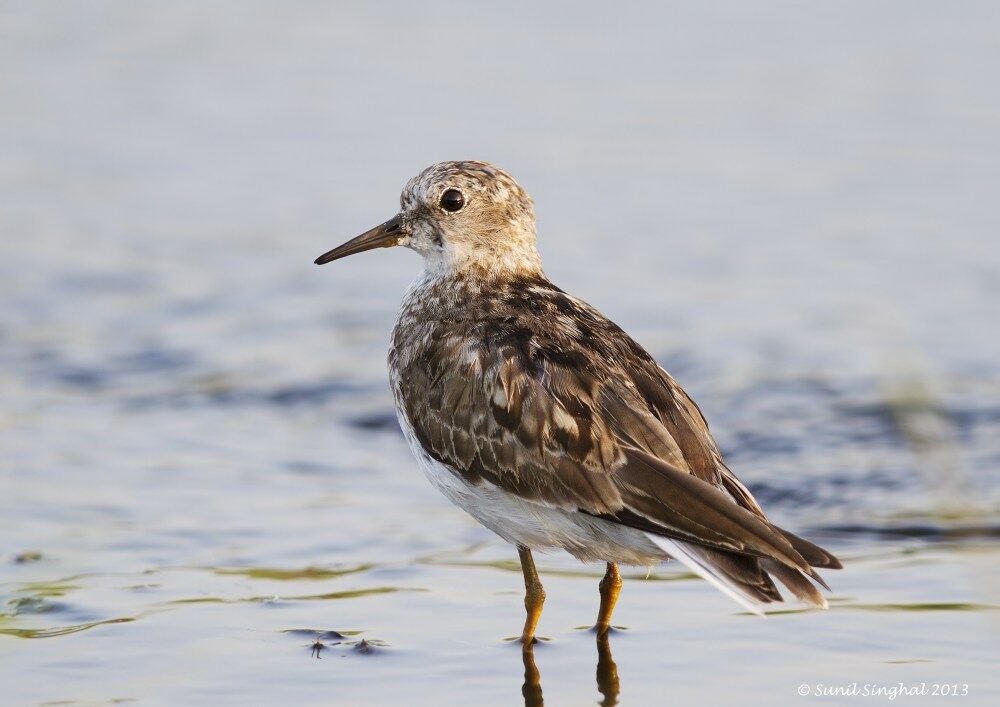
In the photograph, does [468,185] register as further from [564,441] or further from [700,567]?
[700,567]

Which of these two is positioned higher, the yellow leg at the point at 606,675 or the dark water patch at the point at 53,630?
the dark water patch at the point at 53,630

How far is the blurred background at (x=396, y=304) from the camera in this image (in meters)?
6.09

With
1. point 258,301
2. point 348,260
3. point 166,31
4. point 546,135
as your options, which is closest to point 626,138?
point 546,135

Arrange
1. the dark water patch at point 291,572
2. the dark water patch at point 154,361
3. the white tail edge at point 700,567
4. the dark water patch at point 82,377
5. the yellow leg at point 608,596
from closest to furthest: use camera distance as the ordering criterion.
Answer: the white tail edge at point 700,567 → the yellow leg at point 608,596 → the dark water patch at point 291,572 → the dark water patch at point 82,377 → the dark water patch at point 154,361

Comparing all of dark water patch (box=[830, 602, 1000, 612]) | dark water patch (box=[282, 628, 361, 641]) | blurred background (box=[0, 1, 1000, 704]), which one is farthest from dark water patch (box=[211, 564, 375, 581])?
dark water patch (box=[830, 602, 1000, 612])

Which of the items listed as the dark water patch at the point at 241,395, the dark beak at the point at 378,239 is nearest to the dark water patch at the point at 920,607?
the dark beak at the point at 378,239

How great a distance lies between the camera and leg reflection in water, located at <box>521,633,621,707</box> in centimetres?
566

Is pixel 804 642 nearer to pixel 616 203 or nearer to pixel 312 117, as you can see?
pixel 616 203

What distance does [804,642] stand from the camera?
6.05 metres

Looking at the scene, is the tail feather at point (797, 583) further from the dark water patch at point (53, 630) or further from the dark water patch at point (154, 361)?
the dark water patch at point (154, 361)

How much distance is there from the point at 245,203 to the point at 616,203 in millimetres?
2965

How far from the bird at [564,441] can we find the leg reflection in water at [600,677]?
9cm

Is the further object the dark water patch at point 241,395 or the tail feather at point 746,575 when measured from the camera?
the dark water patch at point 241,395
